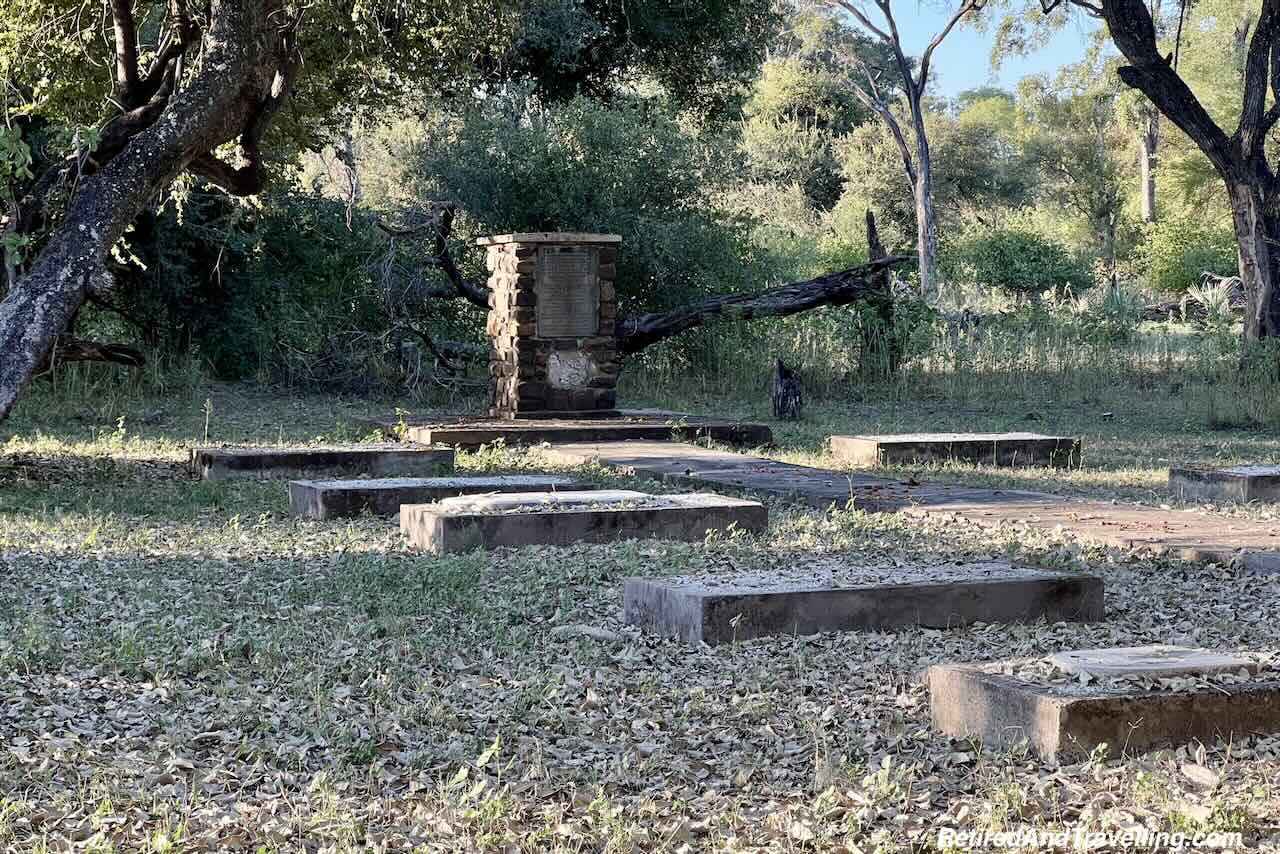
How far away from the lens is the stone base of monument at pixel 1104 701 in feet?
11.8

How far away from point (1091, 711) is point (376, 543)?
14.2 ft

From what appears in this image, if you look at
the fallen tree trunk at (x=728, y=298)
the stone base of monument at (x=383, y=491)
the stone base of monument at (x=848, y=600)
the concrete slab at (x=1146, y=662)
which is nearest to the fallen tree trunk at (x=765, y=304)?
the fallen tree trunk at (x=728, y=298)

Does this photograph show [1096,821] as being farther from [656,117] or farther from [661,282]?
[656,117]

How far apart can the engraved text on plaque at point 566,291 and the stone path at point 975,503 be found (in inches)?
77.9

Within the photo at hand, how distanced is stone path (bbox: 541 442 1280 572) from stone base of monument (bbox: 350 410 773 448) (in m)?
0.81

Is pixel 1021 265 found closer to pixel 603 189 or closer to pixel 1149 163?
pixel 1149 163

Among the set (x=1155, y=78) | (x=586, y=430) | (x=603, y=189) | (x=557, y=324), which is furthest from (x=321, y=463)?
(x=1155, y=78)

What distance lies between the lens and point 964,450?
1085 cm

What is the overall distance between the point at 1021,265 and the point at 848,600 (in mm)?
28098

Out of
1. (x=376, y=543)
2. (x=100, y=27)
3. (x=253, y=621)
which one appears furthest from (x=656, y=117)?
(x=253, y=621)

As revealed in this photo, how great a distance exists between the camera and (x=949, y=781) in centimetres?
350

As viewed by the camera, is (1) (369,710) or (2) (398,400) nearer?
(1) (369,710)

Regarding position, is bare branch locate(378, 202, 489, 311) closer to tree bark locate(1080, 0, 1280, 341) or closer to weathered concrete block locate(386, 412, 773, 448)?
weathered concrete block locate(386, 412, 773, 448)

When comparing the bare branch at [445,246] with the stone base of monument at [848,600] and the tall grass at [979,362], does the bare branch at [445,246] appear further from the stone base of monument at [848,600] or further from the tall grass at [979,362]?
the stone base of monument at [848,600]
